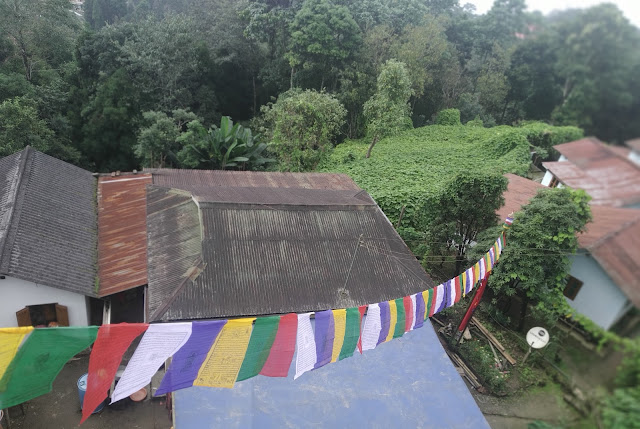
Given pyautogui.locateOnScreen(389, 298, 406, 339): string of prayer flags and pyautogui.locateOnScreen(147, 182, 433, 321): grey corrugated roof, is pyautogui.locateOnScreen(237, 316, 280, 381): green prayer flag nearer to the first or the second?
pyautogui.locateOnScreen(389, 298, 406, 339): string of prayer flags

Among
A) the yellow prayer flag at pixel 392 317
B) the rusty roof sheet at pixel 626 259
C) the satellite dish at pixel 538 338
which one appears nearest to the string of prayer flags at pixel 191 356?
the yellow prayer flag at pixel 392 317

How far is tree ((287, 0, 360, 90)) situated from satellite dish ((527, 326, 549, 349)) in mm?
19154

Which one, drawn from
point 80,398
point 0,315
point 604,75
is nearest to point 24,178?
point 0,315

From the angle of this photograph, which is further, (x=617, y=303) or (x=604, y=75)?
(x=604, y=75)

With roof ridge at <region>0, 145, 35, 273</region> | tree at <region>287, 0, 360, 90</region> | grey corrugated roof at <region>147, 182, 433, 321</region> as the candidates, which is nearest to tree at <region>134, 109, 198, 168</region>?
roof ridge at <region>0, 145, 35, 273</region>

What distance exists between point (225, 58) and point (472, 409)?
22.0 meters

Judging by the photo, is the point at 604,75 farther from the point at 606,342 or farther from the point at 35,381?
the point at 35,381

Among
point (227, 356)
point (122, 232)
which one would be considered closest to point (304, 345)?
point (227, 356)

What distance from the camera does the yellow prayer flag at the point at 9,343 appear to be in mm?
4172

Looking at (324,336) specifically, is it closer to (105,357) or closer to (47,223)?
(105,357)

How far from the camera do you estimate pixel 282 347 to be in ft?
17.4

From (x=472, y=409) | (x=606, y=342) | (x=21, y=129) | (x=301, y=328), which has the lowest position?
(x=21, y=129)

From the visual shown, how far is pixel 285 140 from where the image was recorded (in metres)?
17.8

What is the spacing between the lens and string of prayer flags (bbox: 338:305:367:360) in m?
5.59
